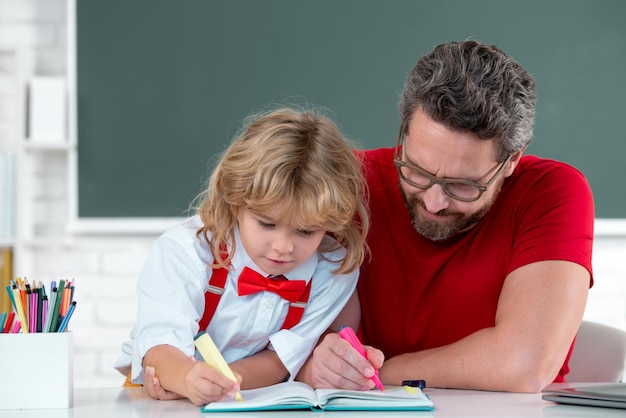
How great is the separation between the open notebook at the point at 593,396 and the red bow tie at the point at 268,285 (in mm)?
577

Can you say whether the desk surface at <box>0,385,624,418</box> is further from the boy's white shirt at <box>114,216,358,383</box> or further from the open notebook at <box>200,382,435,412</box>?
the boy's white shirt at <box>114,216,358,383</box>

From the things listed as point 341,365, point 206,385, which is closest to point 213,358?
point 206,385

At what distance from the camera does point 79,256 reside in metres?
3.20

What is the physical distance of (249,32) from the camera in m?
3.29

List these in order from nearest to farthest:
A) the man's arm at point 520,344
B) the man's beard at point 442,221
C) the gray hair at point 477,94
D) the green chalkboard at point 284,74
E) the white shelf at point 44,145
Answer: the man's arm at point 520,344 < the gray hair at point 477,94 < the man's beard at point 442,221 < the white shelf at point 44,145 < the green chalkboard at point 284,74

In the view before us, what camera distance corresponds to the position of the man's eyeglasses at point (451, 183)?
1.74 meters

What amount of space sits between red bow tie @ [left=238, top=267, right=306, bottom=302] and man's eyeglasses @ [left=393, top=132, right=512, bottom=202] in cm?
34

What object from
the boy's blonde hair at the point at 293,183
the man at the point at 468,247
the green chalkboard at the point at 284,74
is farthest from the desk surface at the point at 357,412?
the green chalkboard at the point at 284,74

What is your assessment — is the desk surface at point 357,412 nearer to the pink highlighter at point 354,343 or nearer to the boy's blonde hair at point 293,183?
the pink highlighter at point 354,343

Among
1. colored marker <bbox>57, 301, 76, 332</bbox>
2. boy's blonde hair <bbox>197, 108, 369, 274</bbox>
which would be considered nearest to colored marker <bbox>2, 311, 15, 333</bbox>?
colored marker <bbox>57, 301, 76, 332</bbox>

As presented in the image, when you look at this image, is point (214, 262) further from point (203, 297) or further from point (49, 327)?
point (49, 327)

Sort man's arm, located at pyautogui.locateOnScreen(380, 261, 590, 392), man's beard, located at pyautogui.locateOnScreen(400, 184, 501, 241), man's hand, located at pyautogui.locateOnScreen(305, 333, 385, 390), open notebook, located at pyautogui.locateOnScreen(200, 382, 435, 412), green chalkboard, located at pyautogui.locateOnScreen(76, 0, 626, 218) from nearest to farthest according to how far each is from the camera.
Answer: open notebook, located at pyautogui.locateOnScreen(200, 382, 435, 412) < man's hand, located at pyautogui.locateOnScreen(305, 333, 385, 390) < man's arm, located at pyautogui.locateOnScreen(380, 261, 590, 392) < man's beard, located at pyautogui.locateOnScreen(400, 184, 501, 241) < green chalkboard, located at pyautogui.locateOnScreen(76, 0, 626, 218)

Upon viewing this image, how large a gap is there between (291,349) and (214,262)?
0.81 feet

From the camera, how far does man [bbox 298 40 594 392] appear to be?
1.61 meters
